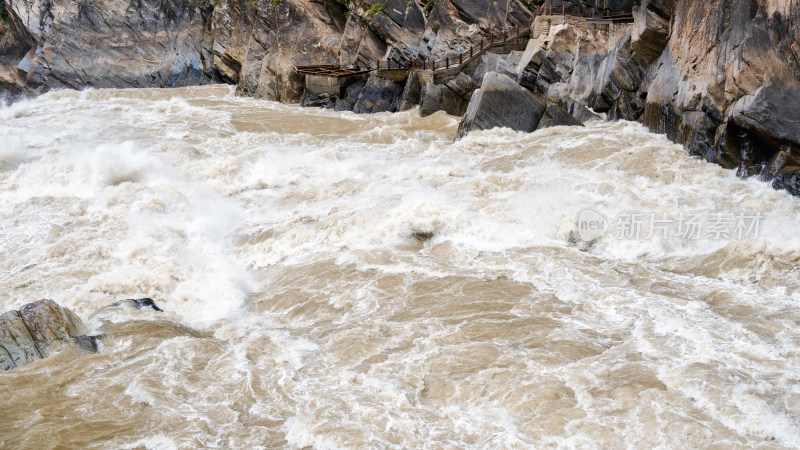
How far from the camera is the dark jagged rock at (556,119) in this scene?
1877 centimetres

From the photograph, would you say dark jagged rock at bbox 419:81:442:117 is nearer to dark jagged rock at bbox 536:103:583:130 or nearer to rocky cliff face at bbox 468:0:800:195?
rocky cliff face at bbox 468:0:800:195

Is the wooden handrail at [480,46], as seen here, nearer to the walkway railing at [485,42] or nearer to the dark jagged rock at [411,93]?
the walkway railing at [485,42]

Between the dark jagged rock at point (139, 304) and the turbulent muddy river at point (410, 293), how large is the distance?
0.34m

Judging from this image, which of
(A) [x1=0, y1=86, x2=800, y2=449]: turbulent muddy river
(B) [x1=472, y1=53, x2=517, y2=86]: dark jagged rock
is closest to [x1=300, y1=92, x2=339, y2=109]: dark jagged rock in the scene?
(B) [x1=472, y1=53, x2=517, y2=86]: dark jagged rock

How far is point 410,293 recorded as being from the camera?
405 inches

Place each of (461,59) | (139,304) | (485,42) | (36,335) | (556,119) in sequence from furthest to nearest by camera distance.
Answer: (485,42) → (461,59) → (556,119) → (139,304) → (36,335)

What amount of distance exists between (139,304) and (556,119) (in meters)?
12.7

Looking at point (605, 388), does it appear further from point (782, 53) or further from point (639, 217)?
point (782, 53)

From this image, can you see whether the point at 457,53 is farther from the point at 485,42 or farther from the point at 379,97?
Answer: the point at 379,97

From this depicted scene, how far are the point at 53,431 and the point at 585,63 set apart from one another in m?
18.4

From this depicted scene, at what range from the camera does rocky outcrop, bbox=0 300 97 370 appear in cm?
837

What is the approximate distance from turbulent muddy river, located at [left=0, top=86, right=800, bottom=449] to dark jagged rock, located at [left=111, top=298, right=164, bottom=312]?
0.34m

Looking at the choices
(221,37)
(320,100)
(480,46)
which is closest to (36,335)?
(320,100)

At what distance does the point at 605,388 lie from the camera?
717 cm
